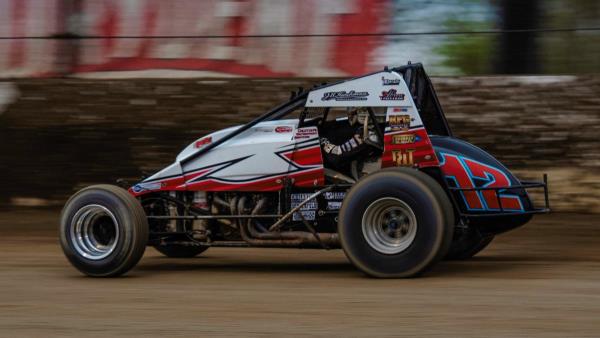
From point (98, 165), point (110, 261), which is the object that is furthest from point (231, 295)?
point (98, 165)

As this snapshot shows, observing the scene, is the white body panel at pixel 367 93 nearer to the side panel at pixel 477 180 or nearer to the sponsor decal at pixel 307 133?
the sponsor decal at pixel 307 133

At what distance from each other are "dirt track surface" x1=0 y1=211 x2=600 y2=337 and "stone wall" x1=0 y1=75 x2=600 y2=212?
8.61ft

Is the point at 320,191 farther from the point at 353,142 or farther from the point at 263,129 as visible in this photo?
the point at 263,129

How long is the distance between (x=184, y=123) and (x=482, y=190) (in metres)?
7.00

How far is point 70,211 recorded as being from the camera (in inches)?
364

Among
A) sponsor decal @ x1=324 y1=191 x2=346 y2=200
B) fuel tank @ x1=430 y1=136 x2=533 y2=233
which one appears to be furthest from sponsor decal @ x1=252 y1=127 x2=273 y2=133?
fuel tank @ x1=430 y1=136 x2=533 y2=233

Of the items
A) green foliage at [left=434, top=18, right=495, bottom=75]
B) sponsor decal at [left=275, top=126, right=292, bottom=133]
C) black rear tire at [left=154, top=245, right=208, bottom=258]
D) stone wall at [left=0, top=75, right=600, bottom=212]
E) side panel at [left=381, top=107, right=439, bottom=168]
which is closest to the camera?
side panel at [left=381, top=107, right=439, bottom=168]

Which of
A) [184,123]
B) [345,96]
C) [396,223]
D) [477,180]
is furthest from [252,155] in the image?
[184,123]

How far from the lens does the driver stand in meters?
9.02

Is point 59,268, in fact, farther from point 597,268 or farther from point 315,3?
point 315,3

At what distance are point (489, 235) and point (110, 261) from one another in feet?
10.3

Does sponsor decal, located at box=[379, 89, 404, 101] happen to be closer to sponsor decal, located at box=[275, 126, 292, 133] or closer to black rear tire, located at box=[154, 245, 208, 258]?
sponsor decal, located at box=[275, 126, 292, 133]

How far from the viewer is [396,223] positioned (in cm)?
862

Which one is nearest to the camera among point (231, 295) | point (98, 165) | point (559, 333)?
point (559, 333)
